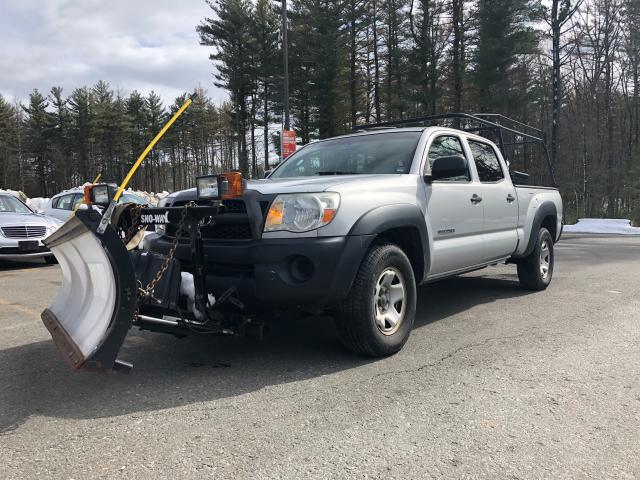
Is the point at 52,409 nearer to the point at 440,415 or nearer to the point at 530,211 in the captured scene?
the point at 440,415

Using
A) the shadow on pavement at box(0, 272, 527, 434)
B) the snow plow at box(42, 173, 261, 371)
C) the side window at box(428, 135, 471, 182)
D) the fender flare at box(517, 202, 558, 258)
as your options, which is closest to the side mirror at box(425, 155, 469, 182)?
the side window at box(428, 135, 471, 182)

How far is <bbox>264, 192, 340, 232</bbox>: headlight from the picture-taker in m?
3.48

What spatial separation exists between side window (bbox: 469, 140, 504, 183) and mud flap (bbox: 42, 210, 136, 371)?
12.5ft

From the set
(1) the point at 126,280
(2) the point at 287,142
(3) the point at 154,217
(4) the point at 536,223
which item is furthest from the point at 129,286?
(2) the point at 287,142

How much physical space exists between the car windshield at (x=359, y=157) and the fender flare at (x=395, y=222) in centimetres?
50

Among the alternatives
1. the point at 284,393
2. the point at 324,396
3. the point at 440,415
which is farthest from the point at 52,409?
the point at 440,415

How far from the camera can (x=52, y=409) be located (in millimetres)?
3061

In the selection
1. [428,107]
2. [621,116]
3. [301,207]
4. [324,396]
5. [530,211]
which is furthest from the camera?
[621,116]

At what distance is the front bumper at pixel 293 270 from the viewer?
340cm

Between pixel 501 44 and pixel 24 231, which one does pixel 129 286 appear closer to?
pixel 24 231

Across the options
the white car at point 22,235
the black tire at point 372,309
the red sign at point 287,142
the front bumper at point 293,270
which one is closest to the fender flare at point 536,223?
the black tire at point 372,309

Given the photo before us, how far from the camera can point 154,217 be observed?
3584mm

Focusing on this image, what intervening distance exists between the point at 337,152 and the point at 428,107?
28.9 metres

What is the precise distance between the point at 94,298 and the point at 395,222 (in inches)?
85.5
